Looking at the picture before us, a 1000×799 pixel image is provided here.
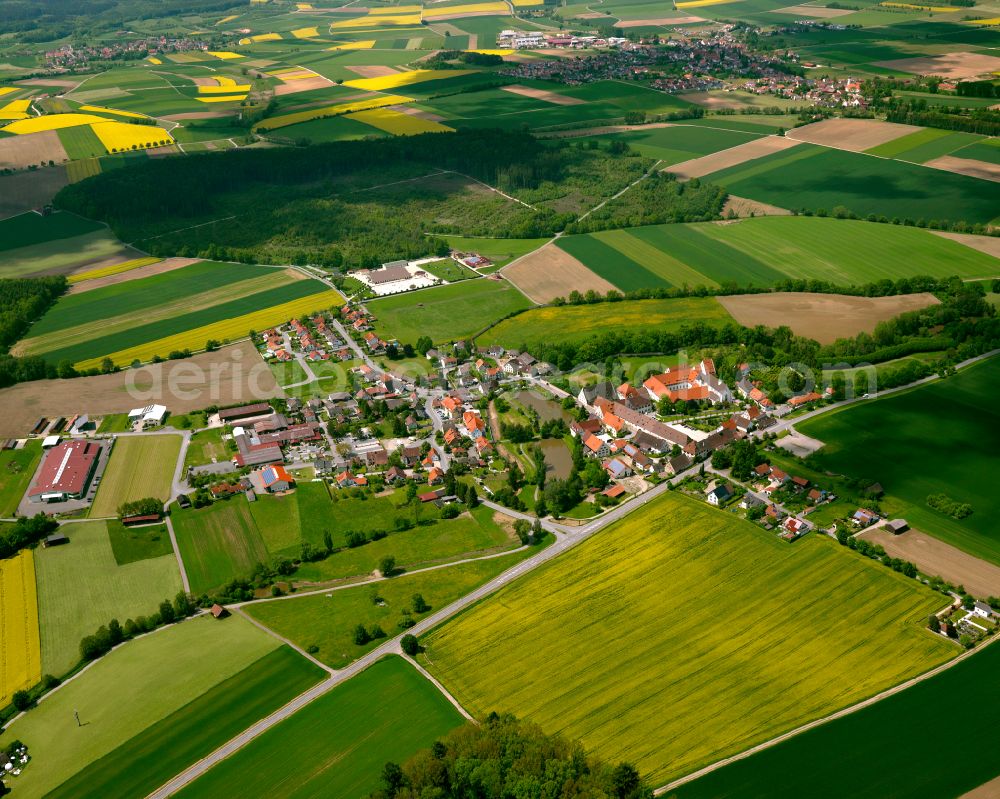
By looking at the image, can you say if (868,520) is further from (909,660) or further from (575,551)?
(575,551)

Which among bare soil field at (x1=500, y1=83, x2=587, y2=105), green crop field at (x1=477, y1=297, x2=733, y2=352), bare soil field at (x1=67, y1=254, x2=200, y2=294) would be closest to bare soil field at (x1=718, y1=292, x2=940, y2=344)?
green crop field at (x1=477, y1=297, x2=733, y2=352)

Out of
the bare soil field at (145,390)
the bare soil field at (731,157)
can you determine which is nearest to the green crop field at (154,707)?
the bare soil field at (145,390)

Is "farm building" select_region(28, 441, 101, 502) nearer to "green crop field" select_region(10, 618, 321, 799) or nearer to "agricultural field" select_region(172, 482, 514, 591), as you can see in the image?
"agricultural field" select_region(172, 482, 514, 591)

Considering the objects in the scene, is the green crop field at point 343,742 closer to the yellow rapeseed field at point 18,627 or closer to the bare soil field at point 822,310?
the yellow rapeseed field at point 18,627

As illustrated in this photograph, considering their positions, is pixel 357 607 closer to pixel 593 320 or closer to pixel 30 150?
pixel 593 320

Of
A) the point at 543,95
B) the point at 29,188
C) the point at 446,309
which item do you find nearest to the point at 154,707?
the point at 446,309

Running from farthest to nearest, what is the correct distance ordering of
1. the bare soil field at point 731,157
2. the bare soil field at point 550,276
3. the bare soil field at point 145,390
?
the bare soil field at point 731,157, the bare soil field at point 550,276, the bare soil field at point 145,390
